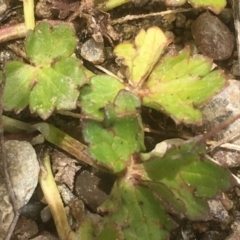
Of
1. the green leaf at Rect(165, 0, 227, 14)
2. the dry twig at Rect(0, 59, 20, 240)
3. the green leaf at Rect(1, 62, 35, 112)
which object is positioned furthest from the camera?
the green leaf at Rect(165, 0, 227, 14)

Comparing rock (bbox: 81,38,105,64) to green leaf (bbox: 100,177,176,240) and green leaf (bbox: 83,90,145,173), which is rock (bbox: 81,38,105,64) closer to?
green leaf (bbox: 83,90,145,173)

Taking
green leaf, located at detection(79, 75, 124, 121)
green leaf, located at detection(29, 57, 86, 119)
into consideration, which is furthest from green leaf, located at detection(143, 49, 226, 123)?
green leaf, located at detection(29, 57, 86, 119)

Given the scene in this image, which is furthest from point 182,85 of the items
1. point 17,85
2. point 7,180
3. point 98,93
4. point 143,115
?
point 7,180

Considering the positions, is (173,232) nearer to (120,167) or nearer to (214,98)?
(120,167)

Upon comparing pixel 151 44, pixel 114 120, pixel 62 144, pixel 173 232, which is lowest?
pixel 173 232

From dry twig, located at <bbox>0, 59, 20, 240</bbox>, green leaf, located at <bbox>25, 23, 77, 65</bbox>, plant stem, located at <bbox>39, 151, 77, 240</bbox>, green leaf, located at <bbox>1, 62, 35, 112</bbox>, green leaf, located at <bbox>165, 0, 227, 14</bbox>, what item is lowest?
plant stem, located at <bbox>39, 151, 77, 240</bbox>

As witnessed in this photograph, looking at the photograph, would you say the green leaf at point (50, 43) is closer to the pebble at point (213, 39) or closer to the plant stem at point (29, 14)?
the plant stem at point (29, 14)

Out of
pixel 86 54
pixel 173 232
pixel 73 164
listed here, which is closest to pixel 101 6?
pixel 86 54
